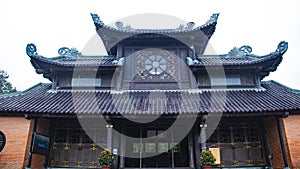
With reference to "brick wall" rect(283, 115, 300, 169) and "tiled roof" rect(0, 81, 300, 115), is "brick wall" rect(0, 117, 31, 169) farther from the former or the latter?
"brick wall" rect(283, 115, 300, 169)

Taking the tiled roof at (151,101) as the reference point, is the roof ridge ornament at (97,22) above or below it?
above

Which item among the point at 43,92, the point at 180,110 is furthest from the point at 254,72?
the point at 43,92

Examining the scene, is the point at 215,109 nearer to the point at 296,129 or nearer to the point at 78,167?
the point at 296,129

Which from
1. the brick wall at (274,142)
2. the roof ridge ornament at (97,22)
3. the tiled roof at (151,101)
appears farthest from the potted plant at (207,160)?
the roof ridge ornament at (97,22)

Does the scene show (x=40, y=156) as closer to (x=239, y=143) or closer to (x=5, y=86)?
(x=239, y=143)

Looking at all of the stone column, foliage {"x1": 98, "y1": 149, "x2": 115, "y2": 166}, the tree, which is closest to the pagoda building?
the stone column

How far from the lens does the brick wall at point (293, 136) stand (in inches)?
323

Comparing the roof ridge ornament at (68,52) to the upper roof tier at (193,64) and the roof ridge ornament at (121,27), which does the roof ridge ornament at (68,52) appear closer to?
the upper roof tier at (193,64)

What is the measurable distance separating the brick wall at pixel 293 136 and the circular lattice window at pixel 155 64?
5772 mm

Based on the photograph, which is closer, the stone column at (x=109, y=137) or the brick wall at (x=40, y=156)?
the stone column at (x=109, y=137)

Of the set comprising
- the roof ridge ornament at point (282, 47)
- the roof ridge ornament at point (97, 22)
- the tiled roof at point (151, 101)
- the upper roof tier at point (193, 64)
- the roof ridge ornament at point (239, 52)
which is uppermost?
the roof ridge ornament at point (97, 22)

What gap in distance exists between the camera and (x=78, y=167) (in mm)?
8930

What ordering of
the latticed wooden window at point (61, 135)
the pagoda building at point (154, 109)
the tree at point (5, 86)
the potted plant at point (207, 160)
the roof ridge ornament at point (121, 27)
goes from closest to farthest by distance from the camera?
the potted plant at point (207, 160) → the pagoda building at point (154, 109) → the latticed wooden window at point (61, 135) → the roof ridge ornament at point (121, 27) → the tree at point (5, 86)

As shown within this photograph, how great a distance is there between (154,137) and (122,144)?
2.15m
